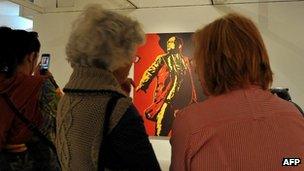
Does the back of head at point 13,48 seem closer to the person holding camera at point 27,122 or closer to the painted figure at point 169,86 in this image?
the person holding camera at point 27,122

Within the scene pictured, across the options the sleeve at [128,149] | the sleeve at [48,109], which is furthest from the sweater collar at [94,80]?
the sleeve at [48,109]

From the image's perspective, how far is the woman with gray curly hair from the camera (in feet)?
4.25

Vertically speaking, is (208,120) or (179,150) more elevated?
(208,120)

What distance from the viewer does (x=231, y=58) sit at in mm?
1127

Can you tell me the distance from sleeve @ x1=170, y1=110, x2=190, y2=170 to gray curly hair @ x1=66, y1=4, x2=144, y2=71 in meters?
0.39

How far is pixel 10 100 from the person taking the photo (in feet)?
6.14

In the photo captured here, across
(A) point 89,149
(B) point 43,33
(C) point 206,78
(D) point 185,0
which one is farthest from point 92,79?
(B) point 43,33

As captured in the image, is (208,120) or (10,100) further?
(10,100)

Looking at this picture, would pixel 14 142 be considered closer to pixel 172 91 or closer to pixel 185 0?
pixel 172 91

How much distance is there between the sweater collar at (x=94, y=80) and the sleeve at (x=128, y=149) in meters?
0.13

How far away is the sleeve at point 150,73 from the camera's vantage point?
500cm

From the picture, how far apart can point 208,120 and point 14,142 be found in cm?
115

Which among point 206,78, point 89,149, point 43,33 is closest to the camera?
point 206,78

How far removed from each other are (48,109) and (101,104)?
1.95ft
